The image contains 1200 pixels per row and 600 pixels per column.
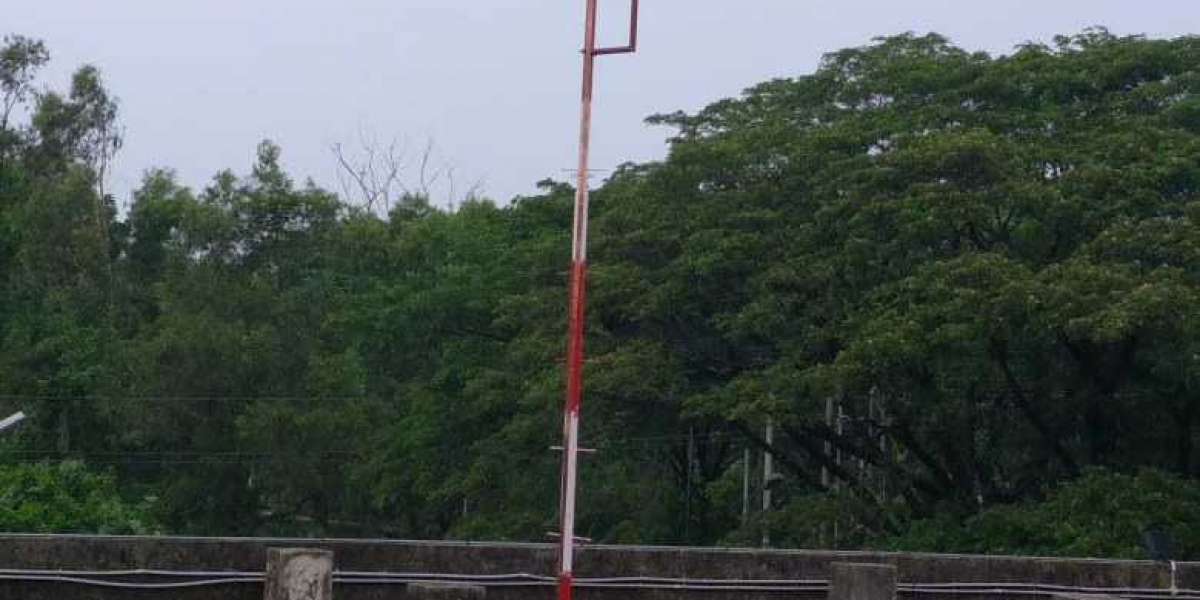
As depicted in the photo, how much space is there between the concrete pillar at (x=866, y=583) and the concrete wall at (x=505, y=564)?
3.93 ft

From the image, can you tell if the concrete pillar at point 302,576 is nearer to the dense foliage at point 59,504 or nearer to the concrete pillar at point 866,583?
the concrete pillar at point 866,583

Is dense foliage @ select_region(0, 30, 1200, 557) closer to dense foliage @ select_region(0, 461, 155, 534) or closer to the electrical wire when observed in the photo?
dense foliage @ select_region(0, 461, 155, 534)

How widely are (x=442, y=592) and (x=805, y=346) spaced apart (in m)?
15.7

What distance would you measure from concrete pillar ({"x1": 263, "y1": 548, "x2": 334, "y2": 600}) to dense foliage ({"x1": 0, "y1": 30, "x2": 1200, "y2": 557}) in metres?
13.3

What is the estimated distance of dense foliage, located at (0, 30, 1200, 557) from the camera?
20.5 m

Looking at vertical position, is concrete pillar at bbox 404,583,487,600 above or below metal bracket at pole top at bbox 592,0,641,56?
below

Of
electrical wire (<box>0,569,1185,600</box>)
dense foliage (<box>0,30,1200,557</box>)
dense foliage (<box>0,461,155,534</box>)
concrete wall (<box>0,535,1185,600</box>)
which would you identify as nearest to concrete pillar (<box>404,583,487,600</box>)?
electrical wire (<box>0,569,1185,600</box>)

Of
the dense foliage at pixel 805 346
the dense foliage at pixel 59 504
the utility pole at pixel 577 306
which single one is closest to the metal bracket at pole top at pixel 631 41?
the utility pole at pixel 577 306

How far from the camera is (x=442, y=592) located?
720 centimetres

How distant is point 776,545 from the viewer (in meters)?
23.6

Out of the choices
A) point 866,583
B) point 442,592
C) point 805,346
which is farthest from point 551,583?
point 805,346

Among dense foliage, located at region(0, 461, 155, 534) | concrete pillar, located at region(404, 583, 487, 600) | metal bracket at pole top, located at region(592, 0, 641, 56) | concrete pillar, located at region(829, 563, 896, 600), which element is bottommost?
concrete pillar, located at region(404, 583, 487, 600)

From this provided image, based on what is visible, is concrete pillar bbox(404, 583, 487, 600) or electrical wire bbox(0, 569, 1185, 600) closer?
concrete pillar bbox(404, 583, 487, 600)

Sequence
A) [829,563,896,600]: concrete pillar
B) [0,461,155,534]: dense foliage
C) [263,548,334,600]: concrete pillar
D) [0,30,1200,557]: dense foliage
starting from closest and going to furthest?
1. [263,548,334,600]: concrete pillar
2. [829,563,896,600]: concrete pillar
3. [0,30,1200,557]: dense foliage
4. [0,461,155,534]: dense foliage
